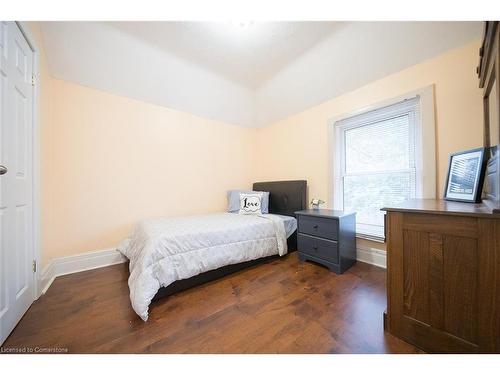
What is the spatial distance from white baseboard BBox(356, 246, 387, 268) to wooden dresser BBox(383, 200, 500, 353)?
1156mm

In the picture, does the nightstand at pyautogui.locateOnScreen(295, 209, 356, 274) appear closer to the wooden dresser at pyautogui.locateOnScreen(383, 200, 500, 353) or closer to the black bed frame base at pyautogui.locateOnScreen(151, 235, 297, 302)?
the black bed frame base at pyautogui.locateOnScreen(151, 235, 297, 302)

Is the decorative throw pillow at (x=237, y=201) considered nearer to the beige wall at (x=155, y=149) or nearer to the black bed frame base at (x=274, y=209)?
the black bed frame base at (x=274, y=209)

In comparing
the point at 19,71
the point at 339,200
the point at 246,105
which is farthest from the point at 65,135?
the point at 339,200

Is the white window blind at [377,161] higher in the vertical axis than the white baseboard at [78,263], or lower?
higher

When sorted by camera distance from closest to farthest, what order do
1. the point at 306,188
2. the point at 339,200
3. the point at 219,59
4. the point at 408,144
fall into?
the point at 408,144 → the point at 219,59 → the point at 339,200 → the point at 306,188

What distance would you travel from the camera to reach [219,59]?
2.26 meters

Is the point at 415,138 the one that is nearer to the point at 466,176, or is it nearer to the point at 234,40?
the point at 466,176

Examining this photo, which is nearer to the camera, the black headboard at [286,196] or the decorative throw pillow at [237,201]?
the black headboard at [286,196]

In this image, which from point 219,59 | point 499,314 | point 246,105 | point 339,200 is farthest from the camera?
point 246,105

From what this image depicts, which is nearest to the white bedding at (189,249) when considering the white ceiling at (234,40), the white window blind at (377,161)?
the white window blind at (377,161)

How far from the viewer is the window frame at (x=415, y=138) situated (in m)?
1.75

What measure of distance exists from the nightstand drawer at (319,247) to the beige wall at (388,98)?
57 cm
